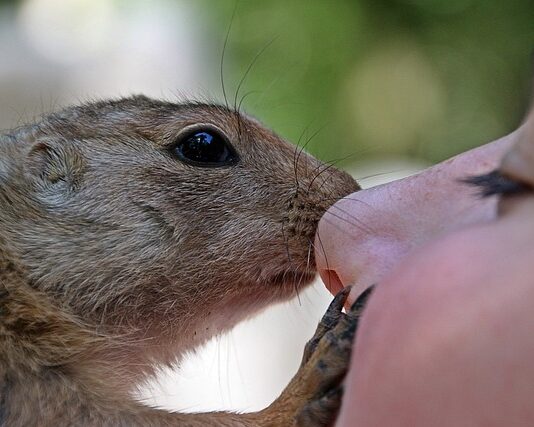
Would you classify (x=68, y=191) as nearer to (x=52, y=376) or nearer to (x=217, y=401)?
(x=52, y=376)

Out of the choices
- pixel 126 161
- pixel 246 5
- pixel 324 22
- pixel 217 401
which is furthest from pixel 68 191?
pixel 324 22

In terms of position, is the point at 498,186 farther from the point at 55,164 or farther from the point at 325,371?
the point at 55,164

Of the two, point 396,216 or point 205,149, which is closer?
point 396,216

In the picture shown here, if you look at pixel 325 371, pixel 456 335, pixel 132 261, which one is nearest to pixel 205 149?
pixel 132 261

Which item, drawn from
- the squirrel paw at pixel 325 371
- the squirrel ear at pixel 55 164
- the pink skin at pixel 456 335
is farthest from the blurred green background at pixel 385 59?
the pink skin at pixel 456 335

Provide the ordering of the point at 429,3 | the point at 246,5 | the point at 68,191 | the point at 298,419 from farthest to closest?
the point at 429,3 → the point at 246,5 → the point at 68,191 → the point at 298,419

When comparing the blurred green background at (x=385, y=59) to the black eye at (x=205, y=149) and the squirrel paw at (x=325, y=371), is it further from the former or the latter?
the squirrel paw at (x=325, y=371)

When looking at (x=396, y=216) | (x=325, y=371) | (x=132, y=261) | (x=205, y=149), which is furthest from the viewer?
(x=205, y=149)
